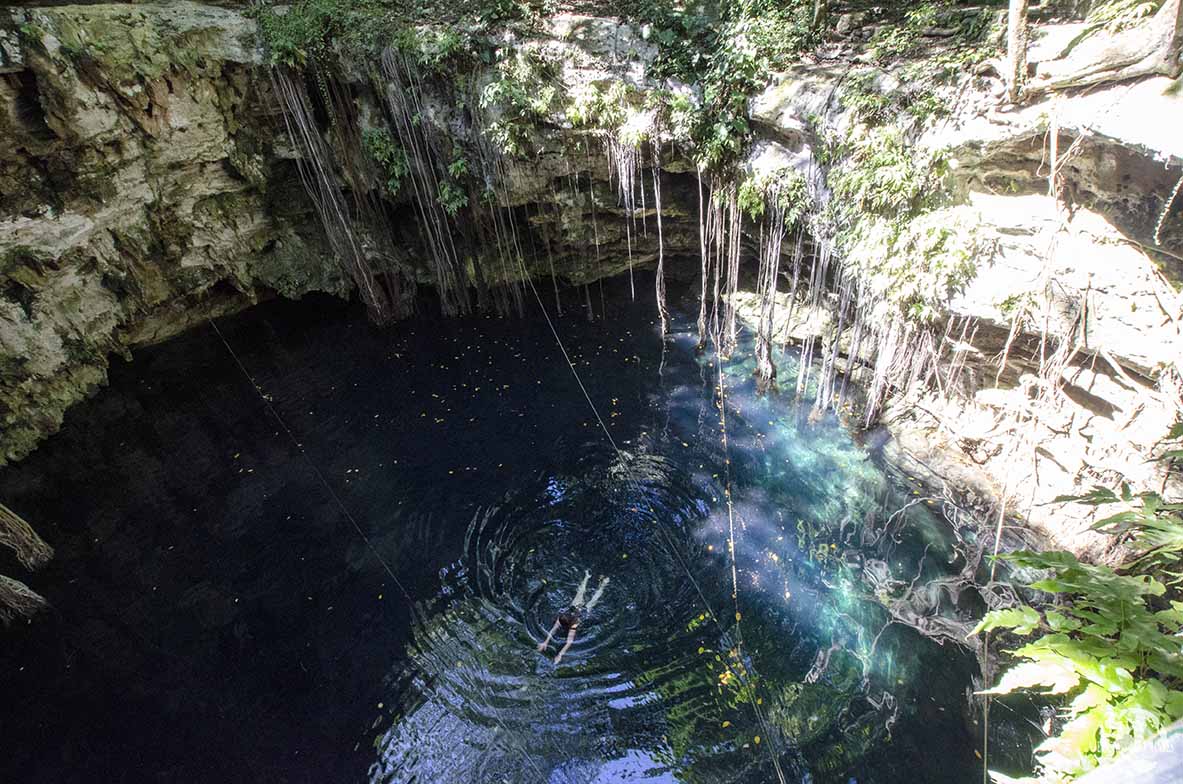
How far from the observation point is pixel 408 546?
5746 mm

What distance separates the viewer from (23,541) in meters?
5.72

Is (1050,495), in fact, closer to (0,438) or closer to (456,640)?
(456,640)

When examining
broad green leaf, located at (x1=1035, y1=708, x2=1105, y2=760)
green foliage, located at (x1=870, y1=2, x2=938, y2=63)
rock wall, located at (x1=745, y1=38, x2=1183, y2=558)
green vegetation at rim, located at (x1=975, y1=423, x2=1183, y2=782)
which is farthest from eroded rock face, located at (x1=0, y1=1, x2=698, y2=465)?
broad green leaf, located at (x1=1035, y1=708, x2=1105, y2=760)

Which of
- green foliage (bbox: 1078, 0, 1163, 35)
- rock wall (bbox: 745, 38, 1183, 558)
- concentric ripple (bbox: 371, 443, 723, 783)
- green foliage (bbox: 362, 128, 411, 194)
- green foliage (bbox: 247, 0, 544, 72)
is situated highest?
green foliage (bbox: 247, 0, 544, 72)

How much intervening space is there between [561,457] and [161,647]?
392 cm

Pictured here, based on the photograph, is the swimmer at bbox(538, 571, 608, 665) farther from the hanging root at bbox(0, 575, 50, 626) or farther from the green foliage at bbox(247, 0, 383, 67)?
the green foliage at bbox(247, 0, 383, 67)

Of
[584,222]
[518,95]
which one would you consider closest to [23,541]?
[518,95]

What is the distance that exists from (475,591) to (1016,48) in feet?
20.0

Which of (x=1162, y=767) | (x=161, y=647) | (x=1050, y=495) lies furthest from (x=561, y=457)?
(x=1162, y=767)

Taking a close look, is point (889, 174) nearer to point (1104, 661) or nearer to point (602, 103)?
point (602, 103)

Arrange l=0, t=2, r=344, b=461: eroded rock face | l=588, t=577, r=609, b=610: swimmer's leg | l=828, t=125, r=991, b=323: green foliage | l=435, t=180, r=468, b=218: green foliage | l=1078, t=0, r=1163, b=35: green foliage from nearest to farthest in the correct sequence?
l=1078, t=0, r=1163, b=35: green foliage < l=588, t=577, r=609, b=610: swimmer's leg < l=828, t=125, r=991, b=323: green foliage < l=0, t=2, r=344, b=461: eroded rock face < l=435, t=180, r=468, b=218: green foliage

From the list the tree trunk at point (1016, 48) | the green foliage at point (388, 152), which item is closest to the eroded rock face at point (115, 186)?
the green foliage at point (388, 152)

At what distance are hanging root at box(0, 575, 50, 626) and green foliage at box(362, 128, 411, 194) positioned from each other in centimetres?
573

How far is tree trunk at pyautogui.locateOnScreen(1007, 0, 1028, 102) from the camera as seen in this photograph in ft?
14.0
